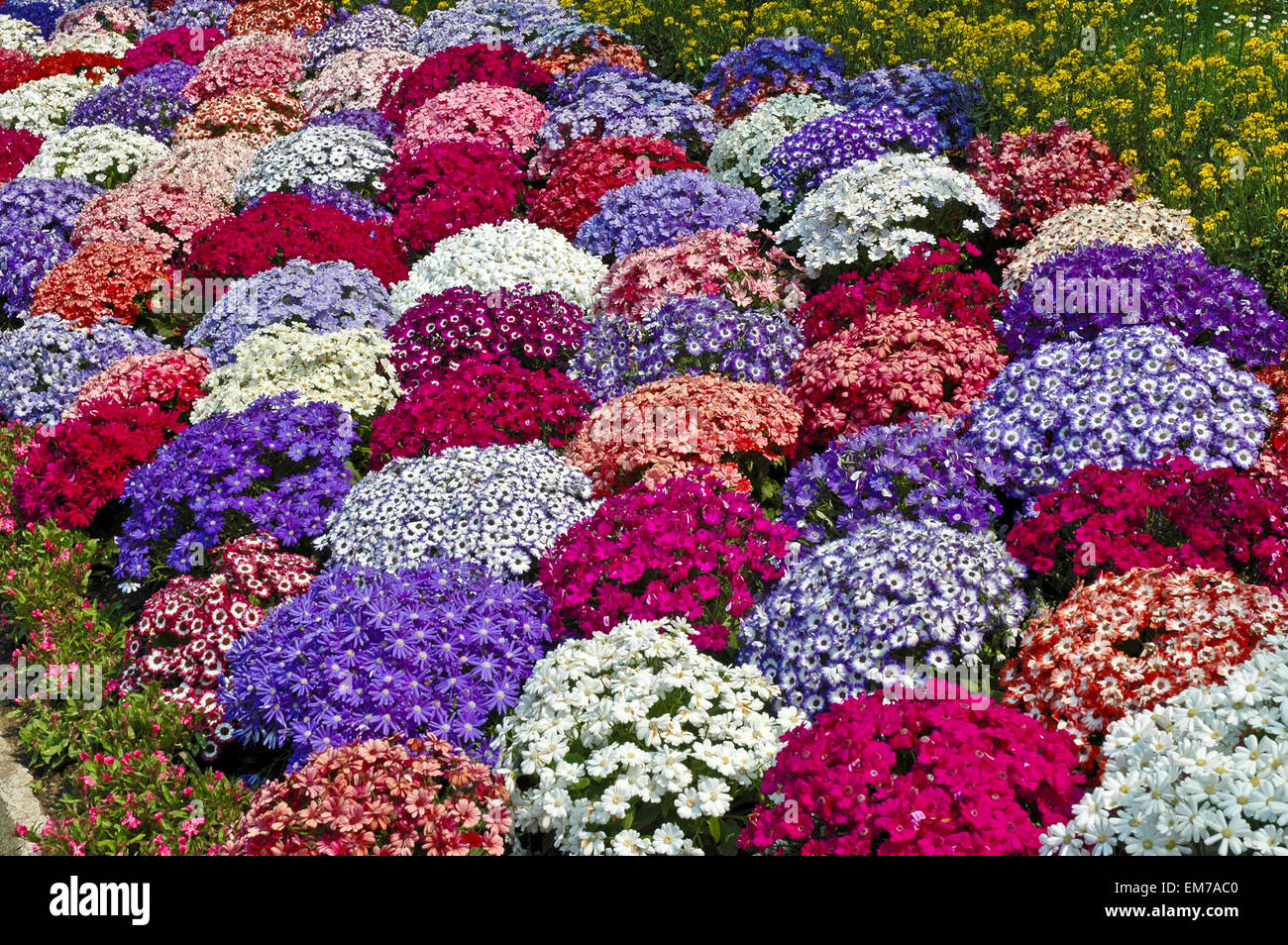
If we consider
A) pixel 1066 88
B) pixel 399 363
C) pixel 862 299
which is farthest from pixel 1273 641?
pixel 1066 88

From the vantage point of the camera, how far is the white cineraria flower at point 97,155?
1495 centimetres

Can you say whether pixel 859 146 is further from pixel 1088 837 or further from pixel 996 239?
pixel 1088 837

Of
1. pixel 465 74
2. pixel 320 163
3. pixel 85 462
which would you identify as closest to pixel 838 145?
pixel 320 163

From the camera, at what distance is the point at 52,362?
1048 cm

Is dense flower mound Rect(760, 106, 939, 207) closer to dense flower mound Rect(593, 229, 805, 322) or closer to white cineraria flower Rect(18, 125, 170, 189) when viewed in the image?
dense flower mound Rect(593, 229, 805, 322)

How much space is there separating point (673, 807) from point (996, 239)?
7.28m

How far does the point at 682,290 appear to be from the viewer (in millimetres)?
9305

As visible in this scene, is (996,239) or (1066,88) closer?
(996,239)

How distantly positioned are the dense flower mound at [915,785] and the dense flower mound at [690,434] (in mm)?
2579

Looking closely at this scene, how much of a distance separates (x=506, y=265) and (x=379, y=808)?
6.43 metres

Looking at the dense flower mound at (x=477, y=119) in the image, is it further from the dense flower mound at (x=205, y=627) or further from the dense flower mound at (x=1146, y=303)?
the dense flower mound at (x=205, y=627)

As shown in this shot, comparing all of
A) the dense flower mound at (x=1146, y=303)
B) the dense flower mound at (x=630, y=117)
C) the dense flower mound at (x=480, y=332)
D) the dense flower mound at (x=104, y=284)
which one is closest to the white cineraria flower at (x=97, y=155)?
the dense flower mound at (x=104, y=284)

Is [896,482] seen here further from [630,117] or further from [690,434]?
[630,117]

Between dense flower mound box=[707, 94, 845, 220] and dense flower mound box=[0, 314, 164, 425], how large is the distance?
5.90m
